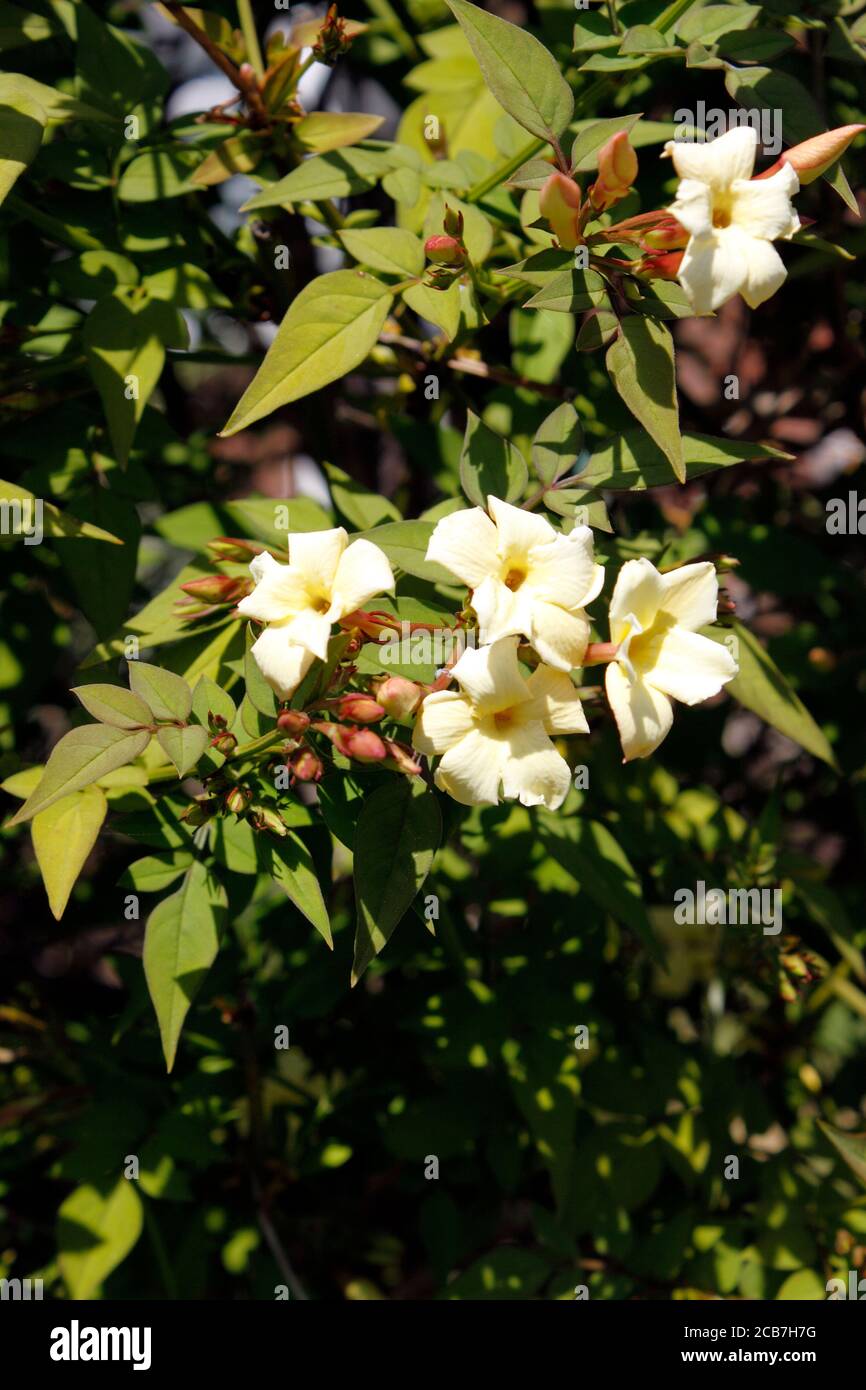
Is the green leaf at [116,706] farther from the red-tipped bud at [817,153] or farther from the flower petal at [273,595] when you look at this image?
the red-tipped bud at [817,153]

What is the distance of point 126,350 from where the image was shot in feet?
3.92

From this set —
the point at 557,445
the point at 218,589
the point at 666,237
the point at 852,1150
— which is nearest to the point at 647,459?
the point at 557,445

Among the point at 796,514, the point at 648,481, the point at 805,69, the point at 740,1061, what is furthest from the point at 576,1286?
the point at 805,69

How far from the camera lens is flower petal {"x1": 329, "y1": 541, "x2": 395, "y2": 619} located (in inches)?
34.5

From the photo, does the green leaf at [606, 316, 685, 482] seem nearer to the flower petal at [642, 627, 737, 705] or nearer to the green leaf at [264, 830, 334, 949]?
the flower petal at [642, 627, 737, 705]

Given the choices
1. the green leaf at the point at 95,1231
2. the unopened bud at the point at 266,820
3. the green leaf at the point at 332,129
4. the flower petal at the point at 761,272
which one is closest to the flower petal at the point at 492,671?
the unopened bud at the point at 266,820

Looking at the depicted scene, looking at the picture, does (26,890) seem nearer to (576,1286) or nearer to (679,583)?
(576,1286)

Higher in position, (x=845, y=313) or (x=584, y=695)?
(x=845, y=313)

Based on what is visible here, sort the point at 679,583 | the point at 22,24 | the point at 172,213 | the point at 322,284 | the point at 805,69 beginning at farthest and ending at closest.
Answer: the point at 805,69, the point at 172,213, the point at 22,24, the point at 322,284, the point at 679,583

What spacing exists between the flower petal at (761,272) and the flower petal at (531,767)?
1.25 feet

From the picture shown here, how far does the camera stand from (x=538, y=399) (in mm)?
1480

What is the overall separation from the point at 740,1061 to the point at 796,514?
0.94 metres

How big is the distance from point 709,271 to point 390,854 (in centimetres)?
53

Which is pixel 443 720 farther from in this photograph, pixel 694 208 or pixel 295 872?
pixel 694 208
